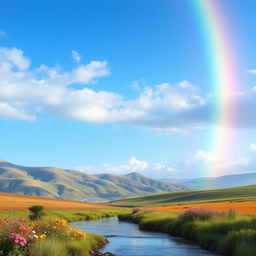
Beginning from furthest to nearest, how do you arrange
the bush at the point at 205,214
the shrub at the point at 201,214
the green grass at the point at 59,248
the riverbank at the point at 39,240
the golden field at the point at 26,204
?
1. the golden field at the point at 26,204
2. the shrub at the point at 201,214
3. the bush at the point at 205,214
4. the green grass at the point at 59,248
5. the riverbank at the point at 39,240

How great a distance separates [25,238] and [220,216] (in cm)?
2582

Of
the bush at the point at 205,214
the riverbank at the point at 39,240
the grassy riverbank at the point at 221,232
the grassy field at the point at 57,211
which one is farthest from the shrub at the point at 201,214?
the grassy field at the point at 57,211

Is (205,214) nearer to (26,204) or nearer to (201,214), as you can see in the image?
(201,214)

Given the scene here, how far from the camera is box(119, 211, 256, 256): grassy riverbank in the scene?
27841 millimetres

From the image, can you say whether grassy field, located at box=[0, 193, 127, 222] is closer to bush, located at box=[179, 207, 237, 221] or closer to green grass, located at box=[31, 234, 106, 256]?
bush, located at box=[179, 207, 237, 221]

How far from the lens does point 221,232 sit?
3731cm

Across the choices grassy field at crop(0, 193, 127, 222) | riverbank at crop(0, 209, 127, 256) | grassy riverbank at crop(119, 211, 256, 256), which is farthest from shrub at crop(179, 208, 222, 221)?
grassy field at crop(0, 193, 127, 222)

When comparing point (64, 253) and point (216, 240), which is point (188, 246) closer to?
point (216, 240)

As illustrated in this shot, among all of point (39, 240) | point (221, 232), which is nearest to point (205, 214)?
point (221, 232)

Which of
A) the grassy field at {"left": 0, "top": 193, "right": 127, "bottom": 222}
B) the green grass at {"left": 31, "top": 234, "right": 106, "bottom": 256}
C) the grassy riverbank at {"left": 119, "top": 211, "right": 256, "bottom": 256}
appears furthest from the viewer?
the grassy field at {"left": 0, "top": 193, "right": 127, "bottom": 222}

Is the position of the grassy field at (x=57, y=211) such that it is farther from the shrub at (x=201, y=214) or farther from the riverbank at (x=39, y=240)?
the riverbank at (x=39, y=240)

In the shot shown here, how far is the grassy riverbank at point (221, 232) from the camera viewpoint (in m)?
27.8

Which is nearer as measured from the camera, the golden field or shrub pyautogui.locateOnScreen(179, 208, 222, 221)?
shrub pyautogui.locateOnScreen(179, 208, 222, 221)

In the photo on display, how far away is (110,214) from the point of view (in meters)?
116
